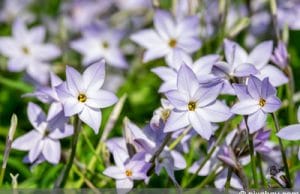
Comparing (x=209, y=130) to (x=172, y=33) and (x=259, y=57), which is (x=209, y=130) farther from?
(x=172, y=33)

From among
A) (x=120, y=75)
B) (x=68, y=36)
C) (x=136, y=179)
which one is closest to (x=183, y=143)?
(x=136, y=179)

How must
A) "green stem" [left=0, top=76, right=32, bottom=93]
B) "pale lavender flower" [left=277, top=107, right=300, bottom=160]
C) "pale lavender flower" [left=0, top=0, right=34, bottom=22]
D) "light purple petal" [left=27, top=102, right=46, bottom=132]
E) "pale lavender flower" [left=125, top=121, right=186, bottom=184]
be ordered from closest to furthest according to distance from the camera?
"pale lavender flower" [left=277, top=107, right=300, bottom=160] → "pale lavender flower" [left=125, top=121, right=186, bottom=184] → "light purple petal" [left=27, top=102, right=46, bottom=132] → "green stem" [left=0, top=76, right=32, bottom=93] → "pale lavender flower" [left=0, top=0, right=34, bottom=22]

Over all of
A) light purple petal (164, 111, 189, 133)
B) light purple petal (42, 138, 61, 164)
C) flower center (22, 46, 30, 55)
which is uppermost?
flower center (22, 46, 30, 55)

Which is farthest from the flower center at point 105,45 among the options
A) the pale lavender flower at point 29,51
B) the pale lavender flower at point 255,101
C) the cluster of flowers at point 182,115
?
the pale lavender flower at point 255,101

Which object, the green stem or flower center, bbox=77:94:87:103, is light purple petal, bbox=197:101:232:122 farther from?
the green stem

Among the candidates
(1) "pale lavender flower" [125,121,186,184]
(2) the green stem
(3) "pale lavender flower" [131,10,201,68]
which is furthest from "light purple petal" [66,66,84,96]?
(2) the green stem

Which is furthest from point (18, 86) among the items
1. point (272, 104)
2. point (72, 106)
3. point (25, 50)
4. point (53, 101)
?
point (272, 104)
